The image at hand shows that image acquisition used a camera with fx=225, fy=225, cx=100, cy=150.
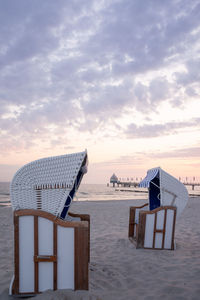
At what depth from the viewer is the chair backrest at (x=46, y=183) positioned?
329 cm

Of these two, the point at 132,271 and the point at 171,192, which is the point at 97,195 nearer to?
the point at 171,192

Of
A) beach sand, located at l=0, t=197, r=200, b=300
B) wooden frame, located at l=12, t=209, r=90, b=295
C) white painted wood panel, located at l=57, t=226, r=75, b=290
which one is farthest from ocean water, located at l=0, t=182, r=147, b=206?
white painted wood panel, located at l=57, t=226, r=75, b=290

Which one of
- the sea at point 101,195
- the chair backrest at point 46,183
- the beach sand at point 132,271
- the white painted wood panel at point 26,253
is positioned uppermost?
the chair backrest at point 46,183


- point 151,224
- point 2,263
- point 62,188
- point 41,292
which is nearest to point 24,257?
point 41,292

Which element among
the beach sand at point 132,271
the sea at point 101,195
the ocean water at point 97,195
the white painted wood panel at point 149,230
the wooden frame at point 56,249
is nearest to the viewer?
the wooden frame at point 56,249

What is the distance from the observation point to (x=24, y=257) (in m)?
3.20

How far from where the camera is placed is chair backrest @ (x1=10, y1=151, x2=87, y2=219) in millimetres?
3285

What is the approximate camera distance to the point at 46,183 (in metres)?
3.35

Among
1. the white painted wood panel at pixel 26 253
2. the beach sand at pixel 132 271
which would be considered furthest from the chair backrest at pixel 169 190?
the white painted wood panel at pixel 26 253

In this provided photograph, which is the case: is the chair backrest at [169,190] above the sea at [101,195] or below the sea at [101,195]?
above

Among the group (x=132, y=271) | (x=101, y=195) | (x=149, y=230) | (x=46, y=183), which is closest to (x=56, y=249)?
(x=46, y=183)

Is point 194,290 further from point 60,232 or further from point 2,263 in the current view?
point 2,263

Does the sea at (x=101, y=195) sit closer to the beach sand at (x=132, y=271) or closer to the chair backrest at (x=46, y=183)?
the beach sand at (x=132, y=271)

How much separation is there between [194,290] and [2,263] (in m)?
3.85
